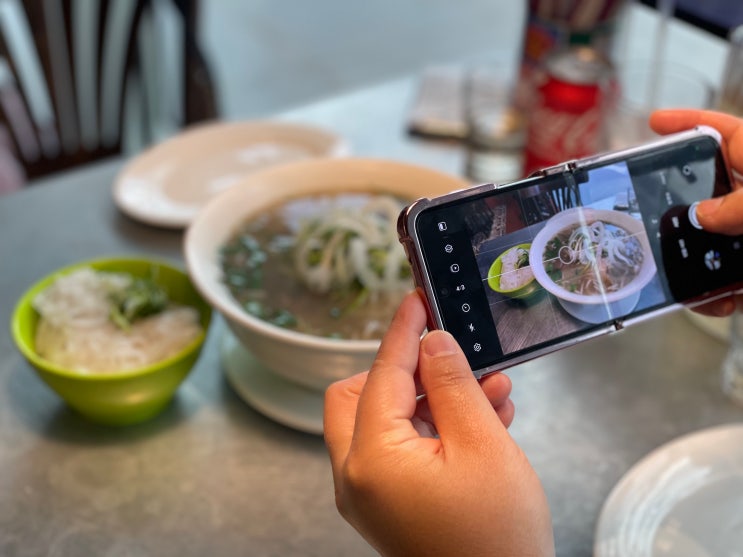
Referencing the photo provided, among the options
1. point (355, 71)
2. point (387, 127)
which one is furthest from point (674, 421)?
point (355, 71)

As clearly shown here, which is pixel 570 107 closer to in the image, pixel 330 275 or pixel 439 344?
pixel 330 275

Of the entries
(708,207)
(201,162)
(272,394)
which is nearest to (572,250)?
(708,207)

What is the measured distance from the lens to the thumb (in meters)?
0.52

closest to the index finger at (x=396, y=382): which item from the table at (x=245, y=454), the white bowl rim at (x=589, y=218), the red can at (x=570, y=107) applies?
the white bowl rim at (x=589, y=218)

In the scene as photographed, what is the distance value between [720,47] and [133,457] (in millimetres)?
1291

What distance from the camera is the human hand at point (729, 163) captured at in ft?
2.12

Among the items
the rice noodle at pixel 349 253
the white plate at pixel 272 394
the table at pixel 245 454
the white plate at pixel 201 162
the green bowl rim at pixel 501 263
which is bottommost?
the table at pixel 245 454

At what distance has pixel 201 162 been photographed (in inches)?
49.2

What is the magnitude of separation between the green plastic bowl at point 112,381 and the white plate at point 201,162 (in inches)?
11.6

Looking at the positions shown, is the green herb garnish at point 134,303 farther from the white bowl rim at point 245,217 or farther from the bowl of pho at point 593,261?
the bowl of pho at point 593,261

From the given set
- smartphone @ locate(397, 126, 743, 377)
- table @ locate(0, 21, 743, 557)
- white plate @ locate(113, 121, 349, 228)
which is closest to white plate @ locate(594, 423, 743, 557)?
table @ locate(0, 21, 743, 557)

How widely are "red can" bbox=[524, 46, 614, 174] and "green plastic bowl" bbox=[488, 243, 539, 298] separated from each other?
47cm

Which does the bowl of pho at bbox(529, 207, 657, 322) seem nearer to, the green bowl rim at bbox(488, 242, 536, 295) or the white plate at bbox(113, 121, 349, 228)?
the green bowl rim at bbox(488, 242, 536, 295)

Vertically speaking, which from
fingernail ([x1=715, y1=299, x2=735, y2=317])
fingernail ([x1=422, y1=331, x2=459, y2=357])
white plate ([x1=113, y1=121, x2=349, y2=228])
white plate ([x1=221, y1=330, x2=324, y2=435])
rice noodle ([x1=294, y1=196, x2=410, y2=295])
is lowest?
white plate ([x1=221, y1=330, x2=324, y2=435])
